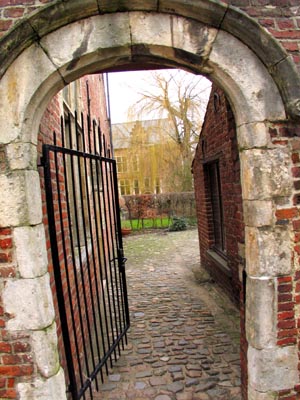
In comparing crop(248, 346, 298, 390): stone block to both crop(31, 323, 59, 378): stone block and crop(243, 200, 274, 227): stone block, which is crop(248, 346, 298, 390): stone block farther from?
crop(31, 323, 59, 378): stone block

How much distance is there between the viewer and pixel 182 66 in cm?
250

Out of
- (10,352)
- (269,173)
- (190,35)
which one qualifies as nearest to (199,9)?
(190,35)

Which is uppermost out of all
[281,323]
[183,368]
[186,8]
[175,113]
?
[175,113]

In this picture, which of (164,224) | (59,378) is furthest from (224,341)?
(164,224)

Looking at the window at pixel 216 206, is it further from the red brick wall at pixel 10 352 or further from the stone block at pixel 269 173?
the red brick wall at pixel 10 352

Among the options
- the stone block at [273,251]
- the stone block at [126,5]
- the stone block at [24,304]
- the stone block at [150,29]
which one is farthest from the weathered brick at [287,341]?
the stone block at [126,5]

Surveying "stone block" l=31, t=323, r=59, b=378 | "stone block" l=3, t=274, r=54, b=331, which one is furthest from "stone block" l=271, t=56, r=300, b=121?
"stone block" l=31, t=323, r=59, b=378

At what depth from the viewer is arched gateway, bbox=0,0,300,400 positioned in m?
2.18

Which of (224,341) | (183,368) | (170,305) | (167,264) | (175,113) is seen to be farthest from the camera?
(175,113)

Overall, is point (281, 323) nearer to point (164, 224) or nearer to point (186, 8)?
point (186, 8)

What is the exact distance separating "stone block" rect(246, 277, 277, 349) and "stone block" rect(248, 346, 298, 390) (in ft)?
0.25

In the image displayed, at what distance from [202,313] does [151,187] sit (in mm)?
13582

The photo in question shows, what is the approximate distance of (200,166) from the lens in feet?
23.1

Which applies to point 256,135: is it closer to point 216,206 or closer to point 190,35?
point 190,35
